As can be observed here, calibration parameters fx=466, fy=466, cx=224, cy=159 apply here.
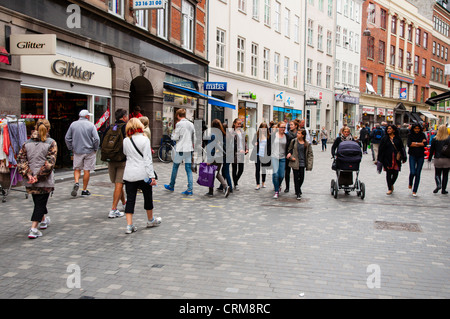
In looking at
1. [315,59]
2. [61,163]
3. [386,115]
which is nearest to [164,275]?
[61,163]

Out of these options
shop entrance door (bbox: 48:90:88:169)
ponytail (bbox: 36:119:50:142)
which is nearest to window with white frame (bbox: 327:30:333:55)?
shop entrance door (bbox: 48:90:88:169)

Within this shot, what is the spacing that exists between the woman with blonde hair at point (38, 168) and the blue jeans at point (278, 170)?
5.52m

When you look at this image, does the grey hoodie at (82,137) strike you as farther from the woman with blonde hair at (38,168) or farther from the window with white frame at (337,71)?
the window with white frame at (337,71)

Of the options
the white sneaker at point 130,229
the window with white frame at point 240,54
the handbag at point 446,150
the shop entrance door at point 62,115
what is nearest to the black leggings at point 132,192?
the white sneaker at point 130,229

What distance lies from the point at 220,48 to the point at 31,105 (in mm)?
15873

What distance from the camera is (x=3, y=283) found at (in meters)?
4.62

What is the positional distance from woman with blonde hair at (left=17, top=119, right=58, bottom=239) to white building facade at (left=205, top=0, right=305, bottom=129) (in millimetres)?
16016

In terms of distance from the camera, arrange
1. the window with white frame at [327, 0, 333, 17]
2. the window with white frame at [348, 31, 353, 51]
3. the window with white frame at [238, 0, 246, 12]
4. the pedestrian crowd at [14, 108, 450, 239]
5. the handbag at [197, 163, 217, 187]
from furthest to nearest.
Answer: the window with white frame at [348, 31, 353, 51], the window with white frame at [327, 0, 333, 17], the window with white frame at [238, 0, 246, 12], the handbag at [197, 163, 217, 187], the pedestrian crowd at [14, 108, 450, 239]

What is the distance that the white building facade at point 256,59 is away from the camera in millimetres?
26000

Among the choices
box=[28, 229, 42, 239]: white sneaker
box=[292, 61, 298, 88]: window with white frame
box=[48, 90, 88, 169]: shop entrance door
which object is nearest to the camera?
box=[28, 229, 42, 239]: white sneaker

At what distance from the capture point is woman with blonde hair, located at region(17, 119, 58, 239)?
6430 mm

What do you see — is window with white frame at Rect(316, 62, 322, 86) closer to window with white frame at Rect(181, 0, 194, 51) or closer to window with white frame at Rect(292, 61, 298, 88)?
window with white frame at Rect(292, 61, 298, 88)

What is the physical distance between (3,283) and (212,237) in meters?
2.88

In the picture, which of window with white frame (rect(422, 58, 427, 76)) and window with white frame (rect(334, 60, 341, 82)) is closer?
window with white frame (rect(334, 60, 341, 82))
